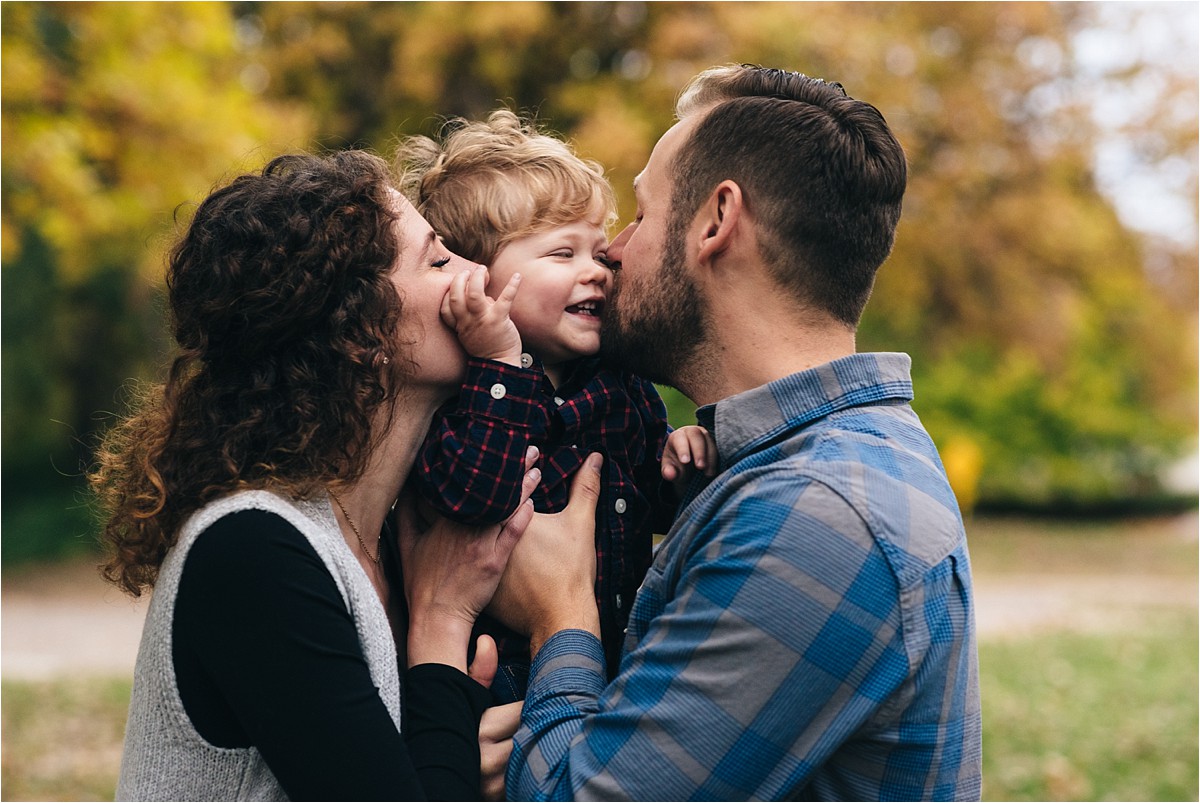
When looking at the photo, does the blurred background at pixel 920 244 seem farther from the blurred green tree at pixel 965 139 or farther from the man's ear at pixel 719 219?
the man's ear at pixel 719 219

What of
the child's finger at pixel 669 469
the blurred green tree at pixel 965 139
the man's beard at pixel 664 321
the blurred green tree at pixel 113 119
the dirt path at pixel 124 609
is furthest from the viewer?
the blurred green tree at pixel 965 139

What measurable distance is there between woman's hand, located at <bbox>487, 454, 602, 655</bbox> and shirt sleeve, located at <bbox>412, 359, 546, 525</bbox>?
110mm

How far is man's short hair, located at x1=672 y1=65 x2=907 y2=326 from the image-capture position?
235 centimetres

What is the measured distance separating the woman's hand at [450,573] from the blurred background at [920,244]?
4659 mm

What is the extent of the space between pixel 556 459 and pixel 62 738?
681 cm

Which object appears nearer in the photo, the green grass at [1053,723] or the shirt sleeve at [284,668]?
the shirt sleeve at [284,668]

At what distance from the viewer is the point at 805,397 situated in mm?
2244

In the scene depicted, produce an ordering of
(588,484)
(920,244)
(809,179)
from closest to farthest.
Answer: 1. (809,179)
2. (588,484)
3. (920,244)

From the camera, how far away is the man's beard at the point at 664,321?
8.06ft

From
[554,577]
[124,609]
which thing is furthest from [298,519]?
[124,609]

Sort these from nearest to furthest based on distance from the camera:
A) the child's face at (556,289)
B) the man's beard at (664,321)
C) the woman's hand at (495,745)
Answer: the woman's hand at (495,745) < the man's beard at (664,321) < the child's face at (556,289)

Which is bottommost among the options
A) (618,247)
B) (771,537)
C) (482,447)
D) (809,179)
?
(482,447)

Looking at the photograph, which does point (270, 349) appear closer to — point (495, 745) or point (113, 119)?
point (495, 745)

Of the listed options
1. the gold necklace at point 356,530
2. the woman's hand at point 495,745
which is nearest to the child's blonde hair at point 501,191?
the gold necklace at point 356,530
